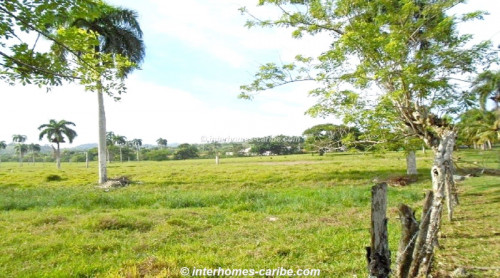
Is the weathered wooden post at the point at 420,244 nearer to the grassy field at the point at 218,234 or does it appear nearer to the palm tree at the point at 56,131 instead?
the grassy field at the point at 218,234

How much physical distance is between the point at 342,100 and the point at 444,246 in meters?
4.41

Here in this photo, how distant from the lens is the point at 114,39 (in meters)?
22.2

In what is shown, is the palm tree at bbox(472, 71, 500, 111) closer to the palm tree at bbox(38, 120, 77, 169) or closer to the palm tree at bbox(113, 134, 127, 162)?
the palm tree at bbox(38, 120, 77, 169)

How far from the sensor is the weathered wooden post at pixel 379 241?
3404 mm

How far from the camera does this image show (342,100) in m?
8.98

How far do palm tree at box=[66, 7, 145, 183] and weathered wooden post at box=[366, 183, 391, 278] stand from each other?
820 inches

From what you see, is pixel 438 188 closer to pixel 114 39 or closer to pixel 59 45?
pixel 59 45

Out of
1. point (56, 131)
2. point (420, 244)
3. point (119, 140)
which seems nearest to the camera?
point (420, 244)

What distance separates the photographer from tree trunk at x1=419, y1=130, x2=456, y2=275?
14.2ft

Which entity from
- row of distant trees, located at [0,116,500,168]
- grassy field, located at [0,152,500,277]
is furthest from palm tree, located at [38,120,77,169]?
grassy field, located at [0,152,500,277]

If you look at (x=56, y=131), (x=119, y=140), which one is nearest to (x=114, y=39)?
(x=56, y=131)

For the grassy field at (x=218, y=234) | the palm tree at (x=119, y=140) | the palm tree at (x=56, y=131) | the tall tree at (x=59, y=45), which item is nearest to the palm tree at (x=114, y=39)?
the grassy field at (x=218, y=234)

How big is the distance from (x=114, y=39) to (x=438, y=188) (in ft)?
74.2

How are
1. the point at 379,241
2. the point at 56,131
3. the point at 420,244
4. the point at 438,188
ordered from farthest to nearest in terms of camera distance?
the point at 56,131, the point at 438,188, the point at 420,244, the point at 379,241
